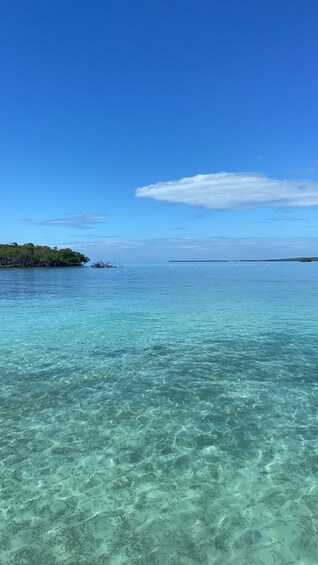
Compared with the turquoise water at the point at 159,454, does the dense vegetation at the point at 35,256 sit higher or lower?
higher

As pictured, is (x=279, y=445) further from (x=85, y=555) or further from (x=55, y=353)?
(x=55, y=353)

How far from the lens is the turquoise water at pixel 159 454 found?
5.15 metres

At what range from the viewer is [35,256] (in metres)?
123

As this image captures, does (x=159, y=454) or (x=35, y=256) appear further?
(x=35, y=256)

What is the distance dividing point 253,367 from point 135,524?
27.4 ft

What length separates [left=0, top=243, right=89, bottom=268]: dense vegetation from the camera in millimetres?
120562

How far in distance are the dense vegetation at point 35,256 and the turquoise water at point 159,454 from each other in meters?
112

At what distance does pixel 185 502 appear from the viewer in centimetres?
596

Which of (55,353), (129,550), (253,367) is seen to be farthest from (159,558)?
(55,353)

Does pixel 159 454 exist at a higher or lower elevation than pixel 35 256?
lower

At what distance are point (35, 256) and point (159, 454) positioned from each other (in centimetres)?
12299

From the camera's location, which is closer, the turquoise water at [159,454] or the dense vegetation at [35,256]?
the turquoise water at [159,454]

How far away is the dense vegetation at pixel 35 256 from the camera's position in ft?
396

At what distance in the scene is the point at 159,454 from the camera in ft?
24.2
